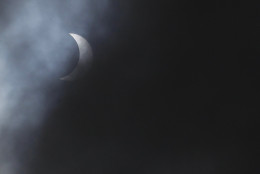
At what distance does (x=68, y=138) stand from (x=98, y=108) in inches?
43.6

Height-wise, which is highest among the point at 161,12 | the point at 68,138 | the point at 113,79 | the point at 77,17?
the point at 77,17

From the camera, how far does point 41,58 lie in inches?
305

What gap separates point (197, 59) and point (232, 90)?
1.18m

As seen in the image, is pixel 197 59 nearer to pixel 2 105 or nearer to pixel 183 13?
pixel 183 13

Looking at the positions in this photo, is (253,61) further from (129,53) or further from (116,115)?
(116,115)

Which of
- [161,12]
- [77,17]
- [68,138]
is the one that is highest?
[77,17]

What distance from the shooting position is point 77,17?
7820 mm

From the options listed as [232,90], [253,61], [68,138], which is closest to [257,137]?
[232,90]

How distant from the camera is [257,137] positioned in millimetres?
7441

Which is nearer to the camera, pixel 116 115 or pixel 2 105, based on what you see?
pixel 2 105

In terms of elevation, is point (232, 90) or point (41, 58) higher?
point (41, 58)

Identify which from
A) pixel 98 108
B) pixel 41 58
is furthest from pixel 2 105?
pixel 98 108

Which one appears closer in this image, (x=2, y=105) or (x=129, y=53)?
(x=2, y=105)

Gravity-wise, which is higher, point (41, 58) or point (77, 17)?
point (77, 17)
